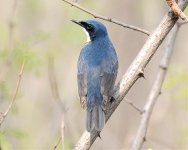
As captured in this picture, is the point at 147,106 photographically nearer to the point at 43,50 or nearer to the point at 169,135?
the point at 43,50

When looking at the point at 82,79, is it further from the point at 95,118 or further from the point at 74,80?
the point at 74,80

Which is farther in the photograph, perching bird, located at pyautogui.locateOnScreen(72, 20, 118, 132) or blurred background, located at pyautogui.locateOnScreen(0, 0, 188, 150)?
blurred background, located at pyautogui.locateOnScreen(0, 0, 188, 150)

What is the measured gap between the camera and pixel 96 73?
482 centimetres

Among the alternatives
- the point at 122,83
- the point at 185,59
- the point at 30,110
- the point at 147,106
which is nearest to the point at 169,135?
the point at 185,59

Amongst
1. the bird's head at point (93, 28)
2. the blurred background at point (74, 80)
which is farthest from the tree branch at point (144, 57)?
the blurred background at point (74, 80)

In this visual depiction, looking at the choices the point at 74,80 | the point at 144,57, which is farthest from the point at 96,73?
the point at 74,80

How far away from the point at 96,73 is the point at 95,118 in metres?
0.54

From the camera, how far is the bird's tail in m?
4.12

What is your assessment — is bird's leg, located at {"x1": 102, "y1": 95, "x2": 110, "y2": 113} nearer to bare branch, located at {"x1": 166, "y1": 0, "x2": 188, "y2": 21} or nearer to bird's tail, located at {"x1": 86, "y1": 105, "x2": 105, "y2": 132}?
bird's tail, located at {"x1": 86, "y1": 105, "x2": 105, "y2": 132}

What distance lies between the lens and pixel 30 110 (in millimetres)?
7805

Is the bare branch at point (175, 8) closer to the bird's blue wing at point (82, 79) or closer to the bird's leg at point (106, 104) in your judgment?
the bird's leg at point (106, 104)

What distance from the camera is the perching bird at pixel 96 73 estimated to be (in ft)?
14.8

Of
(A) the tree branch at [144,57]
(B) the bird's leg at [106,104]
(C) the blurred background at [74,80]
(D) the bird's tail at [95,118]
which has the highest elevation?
(A) the tree branch at [144,57]

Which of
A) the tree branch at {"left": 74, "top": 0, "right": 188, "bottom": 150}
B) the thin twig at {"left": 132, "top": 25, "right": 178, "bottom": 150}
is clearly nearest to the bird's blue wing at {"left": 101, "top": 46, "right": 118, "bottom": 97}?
the thin twig at {"left": 132, "top": 25, "right": 178, "bottom": 150}
